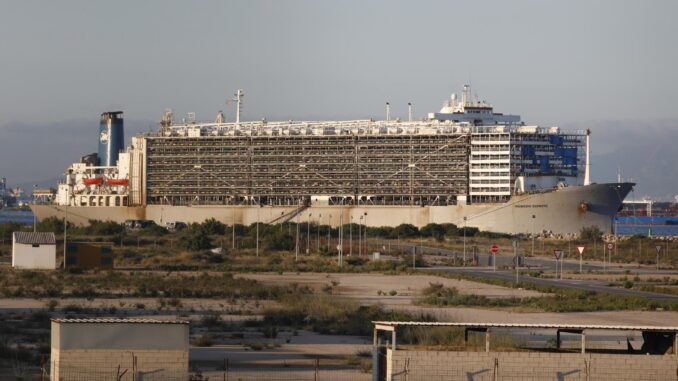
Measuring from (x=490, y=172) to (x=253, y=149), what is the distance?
24515 mm

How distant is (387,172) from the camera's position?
12169 cm

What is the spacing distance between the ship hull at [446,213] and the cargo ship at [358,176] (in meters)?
0.10

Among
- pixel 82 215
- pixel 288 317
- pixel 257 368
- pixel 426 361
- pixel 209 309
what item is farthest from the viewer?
pixel 82 215

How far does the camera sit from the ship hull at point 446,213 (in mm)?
107688

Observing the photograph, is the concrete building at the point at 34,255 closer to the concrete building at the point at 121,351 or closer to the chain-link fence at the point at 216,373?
the chain-link fence at the point at 216,373

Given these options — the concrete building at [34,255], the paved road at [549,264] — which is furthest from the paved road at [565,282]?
the concrete building at [34,255]

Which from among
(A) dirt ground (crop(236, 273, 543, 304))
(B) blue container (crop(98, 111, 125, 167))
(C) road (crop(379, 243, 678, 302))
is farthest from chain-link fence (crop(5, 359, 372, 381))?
(B) blue container (crop(98, 111, 125, 167))

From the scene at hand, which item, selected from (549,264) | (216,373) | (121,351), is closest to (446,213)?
(549,264)

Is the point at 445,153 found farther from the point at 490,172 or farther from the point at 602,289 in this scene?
the point at 602,289

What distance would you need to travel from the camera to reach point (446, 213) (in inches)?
4557

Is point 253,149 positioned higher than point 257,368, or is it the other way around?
point 253,149

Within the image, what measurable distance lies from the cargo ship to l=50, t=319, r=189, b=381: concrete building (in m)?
88.3

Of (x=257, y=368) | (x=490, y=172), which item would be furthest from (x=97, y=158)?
(x=257, y=368)

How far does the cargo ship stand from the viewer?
112 meters
